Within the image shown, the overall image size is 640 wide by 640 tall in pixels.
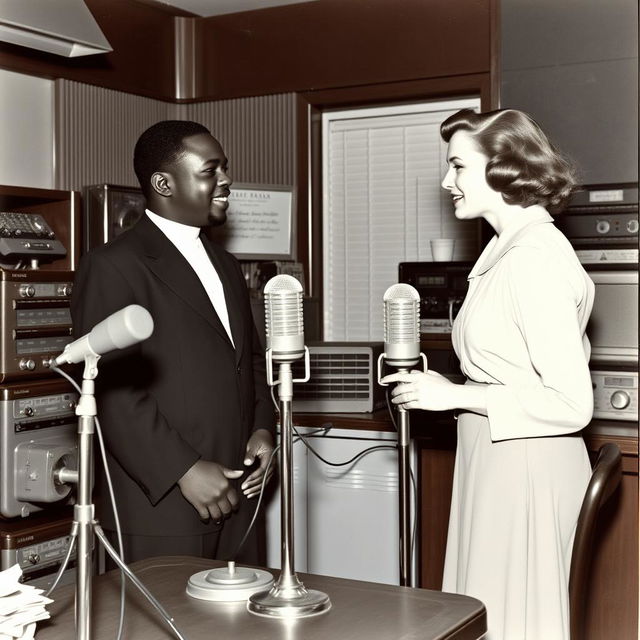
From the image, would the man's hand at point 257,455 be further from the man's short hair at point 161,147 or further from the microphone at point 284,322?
the microphone at point 284,322

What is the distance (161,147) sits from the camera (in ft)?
7.88

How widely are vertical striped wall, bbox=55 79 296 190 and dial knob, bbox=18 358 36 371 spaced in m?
0.93

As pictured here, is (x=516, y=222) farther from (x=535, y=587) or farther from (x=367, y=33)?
(x=367, y=33)

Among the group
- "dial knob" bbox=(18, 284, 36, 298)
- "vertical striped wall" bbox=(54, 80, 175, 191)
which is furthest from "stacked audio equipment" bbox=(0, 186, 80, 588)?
"vertical striped wall" bbox=(54, 80, 175, 191)

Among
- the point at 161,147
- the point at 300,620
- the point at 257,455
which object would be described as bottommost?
the point at 300,620

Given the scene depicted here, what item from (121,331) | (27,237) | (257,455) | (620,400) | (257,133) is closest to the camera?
(121,331)

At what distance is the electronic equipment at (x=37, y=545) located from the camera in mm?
2943

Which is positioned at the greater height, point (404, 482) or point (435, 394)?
point (435, 394)

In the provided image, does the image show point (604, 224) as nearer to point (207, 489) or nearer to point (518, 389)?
point (518, 389)

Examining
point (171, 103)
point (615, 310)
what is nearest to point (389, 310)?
point (615, 310)

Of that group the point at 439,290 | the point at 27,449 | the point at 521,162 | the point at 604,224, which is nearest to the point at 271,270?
the point at 439,290

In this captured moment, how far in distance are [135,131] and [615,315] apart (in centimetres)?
214

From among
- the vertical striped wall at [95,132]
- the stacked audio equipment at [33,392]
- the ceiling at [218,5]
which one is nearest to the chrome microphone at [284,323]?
the stacked audio equipment at [33,392]

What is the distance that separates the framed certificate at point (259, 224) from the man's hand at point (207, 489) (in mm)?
1700
